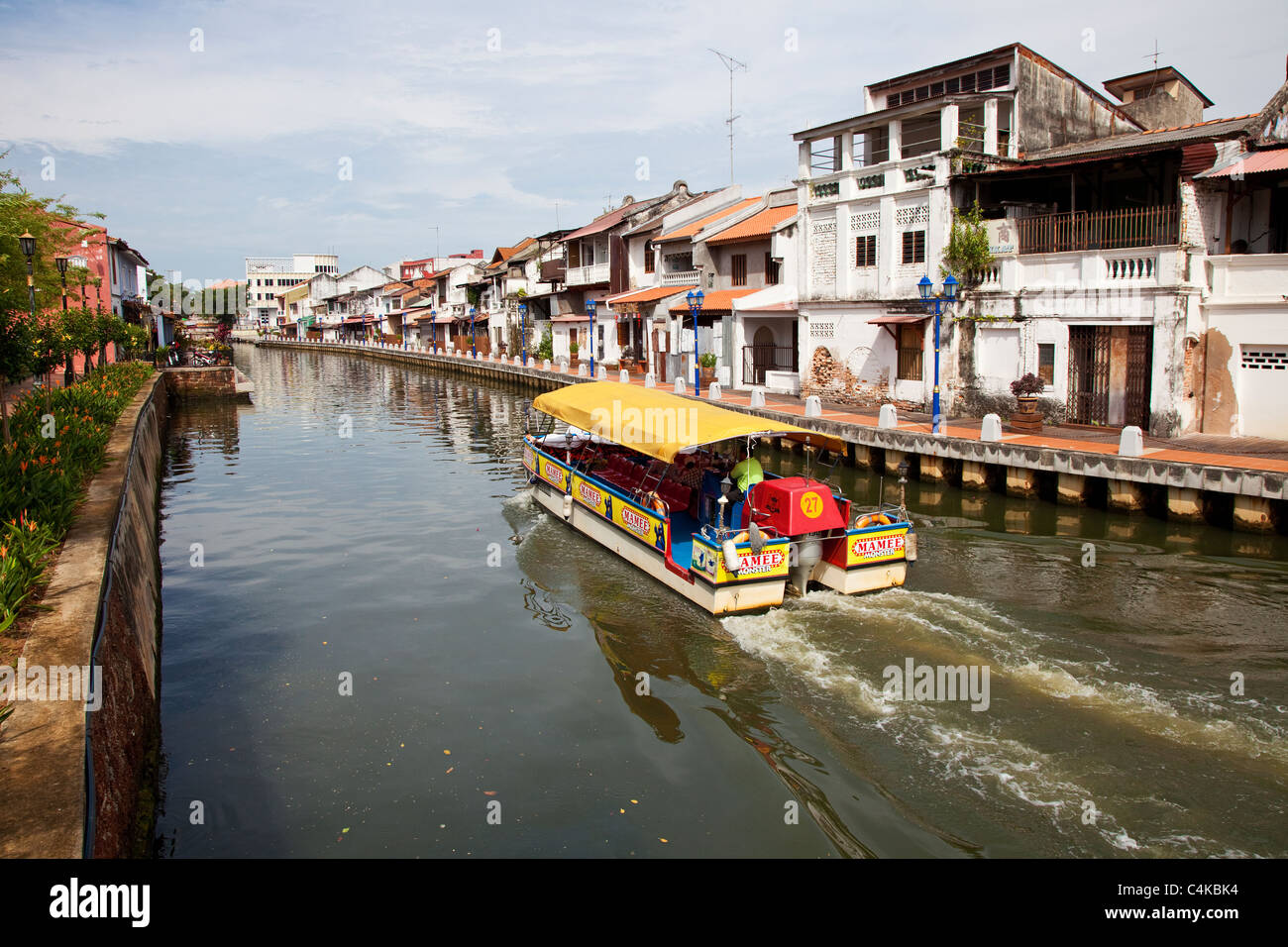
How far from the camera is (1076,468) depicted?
64.2 ft

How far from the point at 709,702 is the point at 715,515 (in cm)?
510

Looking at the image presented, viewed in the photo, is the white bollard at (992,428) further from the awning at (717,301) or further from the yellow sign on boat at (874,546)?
the awning at (717,301)

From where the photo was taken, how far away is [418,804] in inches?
338

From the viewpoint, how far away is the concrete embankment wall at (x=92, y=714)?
230 inches

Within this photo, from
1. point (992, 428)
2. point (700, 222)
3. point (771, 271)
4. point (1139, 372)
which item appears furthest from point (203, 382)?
point (1139, 372)

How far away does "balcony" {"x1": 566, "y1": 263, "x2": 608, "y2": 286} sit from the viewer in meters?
52.7

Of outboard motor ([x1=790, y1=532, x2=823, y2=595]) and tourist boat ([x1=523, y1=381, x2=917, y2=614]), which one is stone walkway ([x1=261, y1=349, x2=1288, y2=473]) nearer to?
tourist boat ([x1=523, y1=381, x2=917, y2=614])

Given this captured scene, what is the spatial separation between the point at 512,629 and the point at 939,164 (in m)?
20.7

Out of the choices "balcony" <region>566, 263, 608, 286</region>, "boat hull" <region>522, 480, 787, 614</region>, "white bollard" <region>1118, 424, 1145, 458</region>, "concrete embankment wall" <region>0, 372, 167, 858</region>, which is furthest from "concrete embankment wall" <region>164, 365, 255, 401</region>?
"white bollard" <region>1118, 424, 1145, 458</region>

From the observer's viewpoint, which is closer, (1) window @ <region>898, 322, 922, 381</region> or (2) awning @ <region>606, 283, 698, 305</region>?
(1) window @ <region>898, 322, 922, 381</region>

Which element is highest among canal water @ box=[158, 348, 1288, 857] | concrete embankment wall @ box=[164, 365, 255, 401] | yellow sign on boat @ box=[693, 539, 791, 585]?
concrete embankment wall @ box=[164, 365, 255, 401]

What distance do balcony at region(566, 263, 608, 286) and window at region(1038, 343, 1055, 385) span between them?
105 feet

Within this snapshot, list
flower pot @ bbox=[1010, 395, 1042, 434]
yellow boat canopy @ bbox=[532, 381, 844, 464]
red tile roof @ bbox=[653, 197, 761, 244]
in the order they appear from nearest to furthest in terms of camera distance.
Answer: yellow boat canopy @ bbox=[532, 381, 844, 464] < flower pot @ bbox=[1010, 395, 1042, 434] < red tile roof @ bbox=[653, 197, 761, 244]
